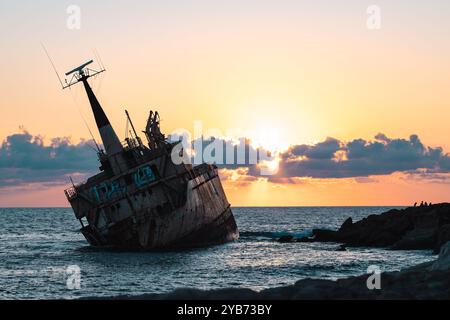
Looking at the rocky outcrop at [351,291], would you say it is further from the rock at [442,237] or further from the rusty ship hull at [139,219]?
the rock at [442,237]

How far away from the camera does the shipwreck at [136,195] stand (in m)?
48.9

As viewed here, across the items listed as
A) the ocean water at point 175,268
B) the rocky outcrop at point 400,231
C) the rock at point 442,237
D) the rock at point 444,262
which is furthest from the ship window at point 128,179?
the rock at point 444,262

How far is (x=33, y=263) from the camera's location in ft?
160

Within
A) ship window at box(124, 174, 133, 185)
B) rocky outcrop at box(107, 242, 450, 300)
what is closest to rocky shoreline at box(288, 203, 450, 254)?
ship window at box(124, 174, 133, 185)

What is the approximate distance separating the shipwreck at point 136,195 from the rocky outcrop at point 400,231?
18.2 m

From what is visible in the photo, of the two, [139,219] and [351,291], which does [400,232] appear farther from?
[351,291]

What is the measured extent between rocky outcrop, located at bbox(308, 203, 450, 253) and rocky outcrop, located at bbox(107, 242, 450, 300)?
2968 cm

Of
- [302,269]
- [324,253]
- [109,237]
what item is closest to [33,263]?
[109,237]

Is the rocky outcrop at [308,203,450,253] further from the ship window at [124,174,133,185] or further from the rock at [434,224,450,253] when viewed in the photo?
the ship window at [124,174,133,185]

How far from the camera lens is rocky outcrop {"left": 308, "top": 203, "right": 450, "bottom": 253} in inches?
2179

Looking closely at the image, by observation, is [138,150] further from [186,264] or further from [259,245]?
[259,245]

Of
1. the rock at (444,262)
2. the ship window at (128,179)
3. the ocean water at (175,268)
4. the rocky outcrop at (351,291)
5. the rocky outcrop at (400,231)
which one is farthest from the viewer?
the rocky outcrop at (400,231)

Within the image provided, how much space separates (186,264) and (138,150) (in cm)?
1156

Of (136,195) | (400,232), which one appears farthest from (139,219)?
(400,232)
